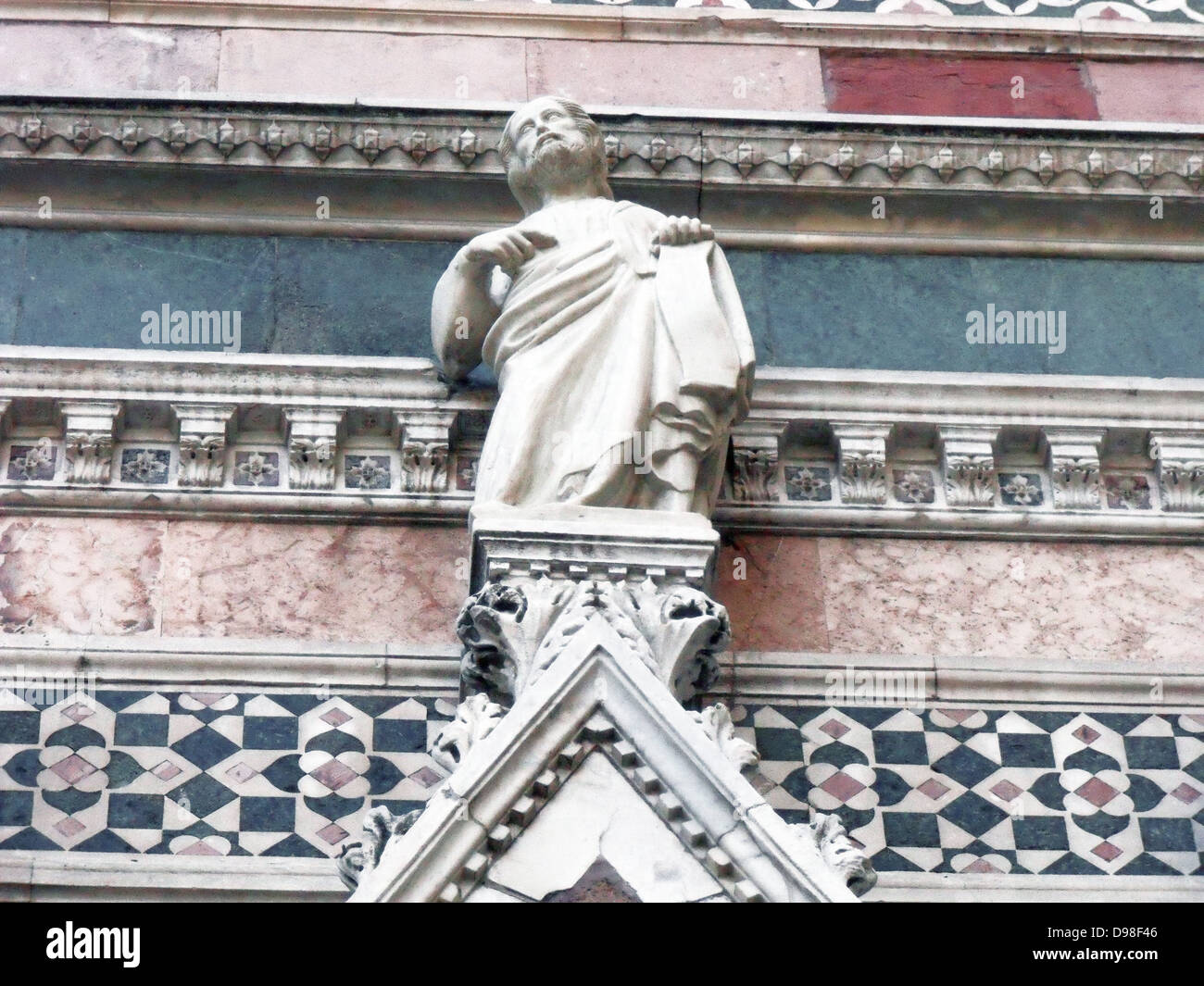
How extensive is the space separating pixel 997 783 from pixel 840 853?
42.2 inches

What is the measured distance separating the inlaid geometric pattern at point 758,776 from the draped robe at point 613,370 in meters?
0.61

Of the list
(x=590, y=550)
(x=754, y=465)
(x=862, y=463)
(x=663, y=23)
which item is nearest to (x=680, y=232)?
(x=754, y=465)

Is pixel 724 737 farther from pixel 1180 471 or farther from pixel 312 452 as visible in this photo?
pixel 1180 471

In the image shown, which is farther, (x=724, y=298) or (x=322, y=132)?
(x=322, y=132)

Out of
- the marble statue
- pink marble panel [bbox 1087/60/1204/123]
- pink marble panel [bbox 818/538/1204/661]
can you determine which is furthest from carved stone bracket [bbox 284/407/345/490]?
pink marble panel [bbox 1087/60/1204/123]

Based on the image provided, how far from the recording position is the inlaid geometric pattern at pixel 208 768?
7918 mm

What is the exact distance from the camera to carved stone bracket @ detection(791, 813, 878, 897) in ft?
23.7

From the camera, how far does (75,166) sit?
9.49 meters

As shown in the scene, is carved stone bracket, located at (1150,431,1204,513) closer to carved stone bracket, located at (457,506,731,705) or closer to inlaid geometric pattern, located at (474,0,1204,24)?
carved stone bracket, located at (457,506,731,705)

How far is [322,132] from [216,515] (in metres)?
1.35
